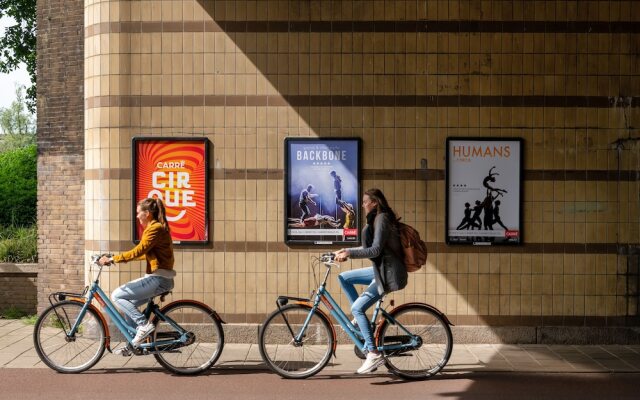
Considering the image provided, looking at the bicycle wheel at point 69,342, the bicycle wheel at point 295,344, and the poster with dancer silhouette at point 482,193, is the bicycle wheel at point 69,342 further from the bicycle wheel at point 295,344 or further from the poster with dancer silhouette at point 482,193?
the poster with dancer silhouette at point 482,193

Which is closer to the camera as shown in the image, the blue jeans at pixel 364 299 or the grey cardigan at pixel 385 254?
the grey cardigan at pixel 385 254

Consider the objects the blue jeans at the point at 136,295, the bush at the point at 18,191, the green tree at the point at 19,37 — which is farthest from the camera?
the green tree at the point at 19,37

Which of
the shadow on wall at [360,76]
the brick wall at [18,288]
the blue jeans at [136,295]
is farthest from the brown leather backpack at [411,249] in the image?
the brick wall at [18,288]

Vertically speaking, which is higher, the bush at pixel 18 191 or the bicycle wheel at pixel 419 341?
the bush at pixel 18 191


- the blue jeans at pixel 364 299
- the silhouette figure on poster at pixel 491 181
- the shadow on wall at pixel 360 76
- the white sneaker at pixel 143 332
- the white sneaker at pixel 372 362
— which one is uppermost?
the shadow on wall at pixel 360 76

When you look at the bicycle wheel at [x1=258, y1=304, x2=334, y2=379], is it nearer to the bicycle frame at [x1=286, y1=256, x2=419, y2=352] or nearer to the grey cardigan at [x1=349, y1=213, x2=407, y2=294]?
the bicycle frame at [x1=286, y1=256, x2=419, y2=352]

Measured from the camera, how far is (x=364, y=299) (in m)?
7.91

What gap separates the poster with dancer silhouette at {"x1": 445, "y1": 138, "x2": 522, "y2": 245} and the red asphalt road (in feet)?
6.69

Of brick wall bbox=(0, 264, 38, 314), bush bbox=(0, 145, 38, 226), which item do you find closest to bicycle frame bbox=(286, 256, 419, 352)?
brick wall bbox=(0, 264, 38, 314)

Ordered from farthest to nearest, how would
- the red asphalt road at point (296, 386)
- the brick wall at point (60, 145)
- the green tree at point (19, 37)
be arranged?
the green tree at point (19, 37), the brick wall at point (60, 145), the red asphalt road at point (296, 386)

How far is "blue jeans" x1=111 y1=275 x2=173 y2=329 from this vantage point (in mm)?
7977

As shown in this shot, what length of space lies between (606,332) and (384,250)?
3.46 m

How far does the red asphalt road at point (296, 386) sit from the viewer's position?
23.9 feet

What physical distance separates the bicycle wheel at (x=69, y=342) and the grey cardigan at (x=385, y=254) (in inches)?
105
